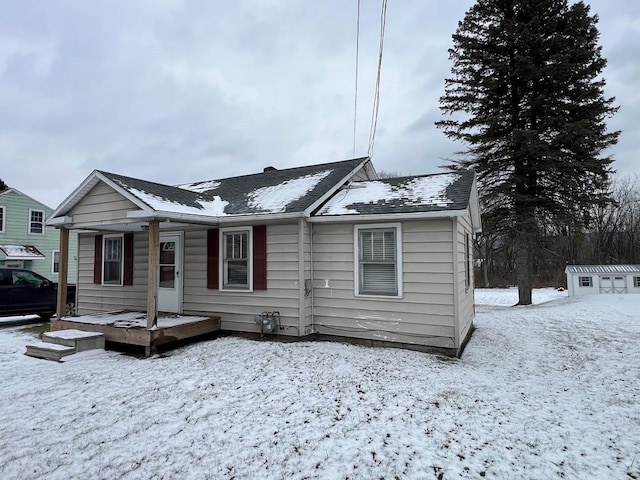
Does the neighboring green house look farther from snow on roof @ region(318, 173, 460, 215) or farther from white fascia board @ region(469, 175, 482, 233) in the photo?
white fascia board @ region(469, 175, 482, 233)

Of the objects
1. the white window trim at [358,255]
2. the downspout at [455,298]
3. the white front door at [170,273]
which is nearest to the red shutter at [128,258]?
the white front door at [170,273]

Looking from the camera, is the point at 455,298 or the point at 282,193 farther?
the point at 282,193

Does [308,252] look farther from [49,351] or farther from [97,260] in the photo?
[97,260]

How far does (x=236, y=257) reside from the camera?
814 centimetres

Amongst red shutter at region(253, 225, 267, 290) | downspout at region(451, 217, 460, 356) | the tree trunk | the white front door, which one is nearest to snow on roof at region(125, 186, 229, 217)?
red shutter at region(253, 225, 267, 290)

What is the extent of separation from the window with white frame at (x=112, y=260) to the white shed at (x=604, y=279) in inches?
855

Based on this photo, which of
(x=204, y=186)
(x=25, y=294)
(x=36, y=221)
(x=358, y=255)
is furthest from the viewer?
(x=36, y=221)

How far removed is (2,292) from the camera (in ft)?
33.5

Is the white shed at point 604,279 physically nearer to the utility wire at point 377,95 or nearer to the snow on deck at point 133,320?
the utility wire at point 377,95

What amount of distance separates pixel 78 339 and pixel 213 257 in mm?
2971

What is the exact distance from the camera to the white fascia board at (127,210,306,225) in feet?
21.6

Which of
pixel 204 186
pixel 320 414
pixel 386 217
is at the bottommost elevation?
pixel 320 414

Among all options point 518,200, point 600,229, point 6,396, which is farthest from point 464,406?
point 600,229

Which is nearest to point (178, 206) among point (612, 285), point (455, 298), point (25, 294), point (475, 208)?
point (455, 298)
